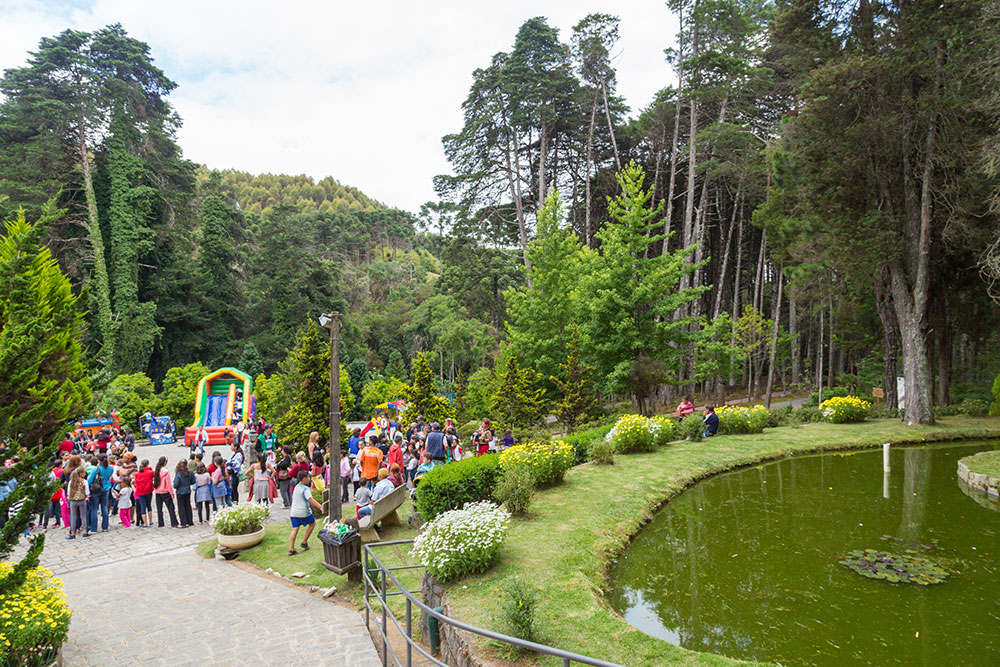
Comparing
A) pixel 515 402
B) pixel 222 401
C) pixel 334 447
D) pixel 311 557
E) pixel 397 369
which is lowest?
pixel 311 557

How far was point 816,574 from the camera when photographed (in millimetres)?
7516

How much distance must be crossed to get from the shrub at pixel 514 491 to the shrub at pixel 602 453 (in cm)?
447

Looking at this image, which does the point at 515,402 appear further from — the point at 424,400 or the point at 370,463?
the point at 370,463

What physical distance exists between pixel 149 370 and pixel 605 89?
1579 inches

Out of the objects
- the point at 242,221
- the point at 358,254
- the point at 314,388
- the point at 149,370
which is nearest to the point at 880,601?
the point at 314,388

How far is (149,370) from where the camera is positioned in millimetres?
43469

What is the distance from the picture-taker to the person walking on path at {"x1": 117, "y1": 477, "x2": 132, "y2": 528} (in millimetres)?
11789

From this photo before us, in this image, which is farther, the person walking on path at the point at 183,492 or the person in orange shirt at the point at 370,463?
the person in orange shirt at the point at 370,463

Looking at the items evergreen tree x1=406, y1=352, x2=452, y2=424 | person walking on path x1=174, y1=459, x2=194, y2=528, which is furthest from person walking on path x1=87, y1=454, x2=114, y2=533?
evergreen tree x1=406, y1=352, x2=452, y2=424

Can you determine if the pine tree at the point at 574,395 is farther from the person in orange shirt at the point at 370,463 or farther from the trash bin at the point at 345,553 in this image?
the trash bin at the point at 345,553

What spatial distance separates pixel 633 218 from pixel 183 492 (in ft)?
56.9

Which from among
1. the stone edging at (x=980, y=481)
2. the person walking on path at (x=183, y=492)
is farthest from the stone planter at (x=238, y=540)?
the stone edging at (x=980, y=481)

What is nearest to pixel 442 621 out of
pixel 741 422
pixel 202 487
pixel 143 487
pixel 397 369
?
pixel 202 487

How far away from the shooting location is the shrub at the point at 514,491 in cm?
977
